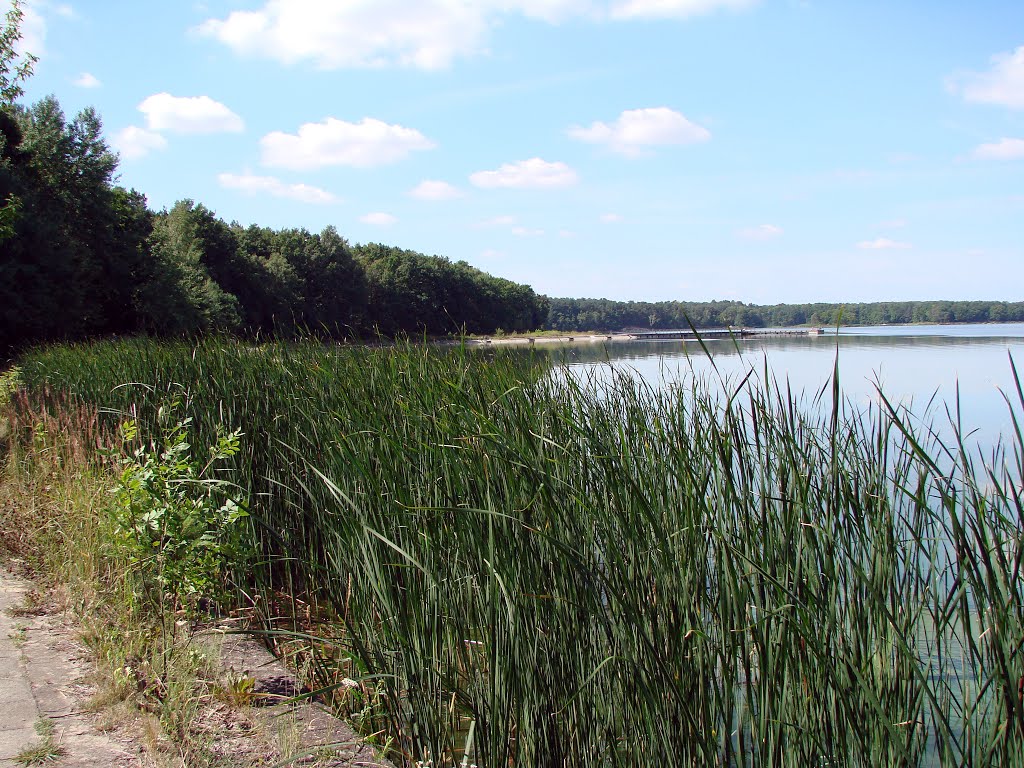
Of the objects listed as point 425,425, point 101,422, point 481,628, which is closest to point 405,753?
point 481,628

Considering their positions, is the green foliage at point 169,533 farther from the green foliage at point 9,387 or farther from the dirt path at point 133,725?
the green foliage at point 9,387

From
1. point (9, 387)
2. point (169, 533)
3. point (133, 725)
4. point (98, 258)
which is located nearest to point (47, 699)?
point (133, 725)

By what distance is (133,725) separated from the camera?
2266 mm

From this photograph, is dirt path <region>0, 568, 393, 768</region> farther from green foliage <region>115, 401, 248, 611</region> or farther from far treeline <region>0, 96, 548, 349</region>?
far treeline <region>0, 96, 548, 349</region>

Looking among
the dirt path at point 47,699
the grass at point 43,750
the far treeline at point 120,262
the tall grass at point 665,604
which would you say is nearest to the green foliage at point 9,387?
the far treeline at point 120,262

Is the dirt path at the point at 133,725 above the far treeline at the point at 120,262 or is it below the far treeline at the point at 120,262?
below

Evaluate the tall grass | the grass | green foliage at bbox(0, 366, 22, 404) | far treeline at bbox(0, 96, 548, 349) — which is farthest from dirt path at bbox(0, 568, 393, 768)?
green foliage at bbox(0, 366, 22, 404)

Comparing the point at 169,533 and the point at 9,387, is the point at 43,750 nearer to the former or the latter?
the point at 169,533

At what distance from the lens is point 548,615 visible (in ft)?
7.15

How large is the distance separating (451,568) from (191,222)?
38979 mm

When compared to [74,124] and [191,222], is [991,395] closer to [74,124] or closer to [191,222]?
[74,124]

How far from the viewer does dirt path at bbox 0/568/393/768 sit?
2080 millimetres

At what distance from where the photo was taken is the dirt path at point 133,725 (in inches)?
81.9

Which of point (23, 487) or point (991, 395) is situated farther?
point (991, 395)
